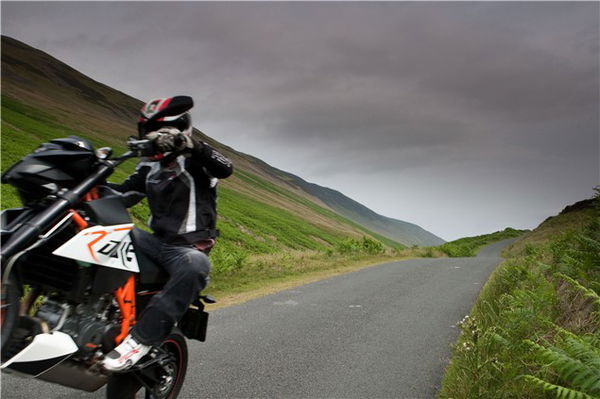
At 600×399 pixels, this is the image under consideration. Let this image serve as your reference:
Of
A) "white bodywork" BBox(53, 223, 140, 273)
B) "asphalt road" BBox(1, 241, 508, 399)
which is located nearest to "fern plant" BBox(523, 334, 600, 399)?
"asphalt road" BBox(1, 241, 508, 399)

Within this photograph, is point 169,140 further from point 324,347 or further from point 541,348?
point 324,347

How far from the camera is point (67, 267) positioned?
2844 millimetres

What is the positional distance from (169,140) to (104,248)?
3.12ft

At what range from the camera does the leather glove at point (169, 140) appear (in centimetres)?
320

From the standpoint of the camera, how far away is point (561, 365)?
3.23 meters

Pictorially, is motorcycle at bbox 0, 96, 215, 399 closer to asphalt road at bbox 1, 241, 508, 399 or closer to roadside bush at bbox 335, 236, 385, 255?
asphalt road at bbox 1, 241, 508, 399

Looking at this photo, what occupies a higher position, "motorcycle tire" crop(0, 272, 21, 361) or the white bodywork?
the white bodywork

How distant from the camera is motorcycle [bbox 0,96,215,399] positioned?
2561 mm

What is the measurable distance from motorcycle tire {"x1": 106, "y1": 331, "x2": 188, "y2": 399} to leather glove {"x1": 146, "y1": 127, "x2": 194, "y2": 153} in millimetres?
1674

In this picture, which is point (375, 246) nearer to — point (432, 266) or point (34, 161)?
point (432, 266)

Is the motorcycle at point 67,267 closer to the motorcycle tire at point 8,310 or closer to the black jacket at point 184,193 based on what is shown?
the motorcycle tire at point 8,310

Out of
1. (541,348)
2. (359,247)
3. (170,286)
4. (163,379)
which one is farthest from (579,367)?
(359,247)

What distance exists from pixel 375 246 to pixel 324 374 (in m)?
18.0

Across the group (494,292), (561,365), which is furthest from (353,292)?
(561,365)
